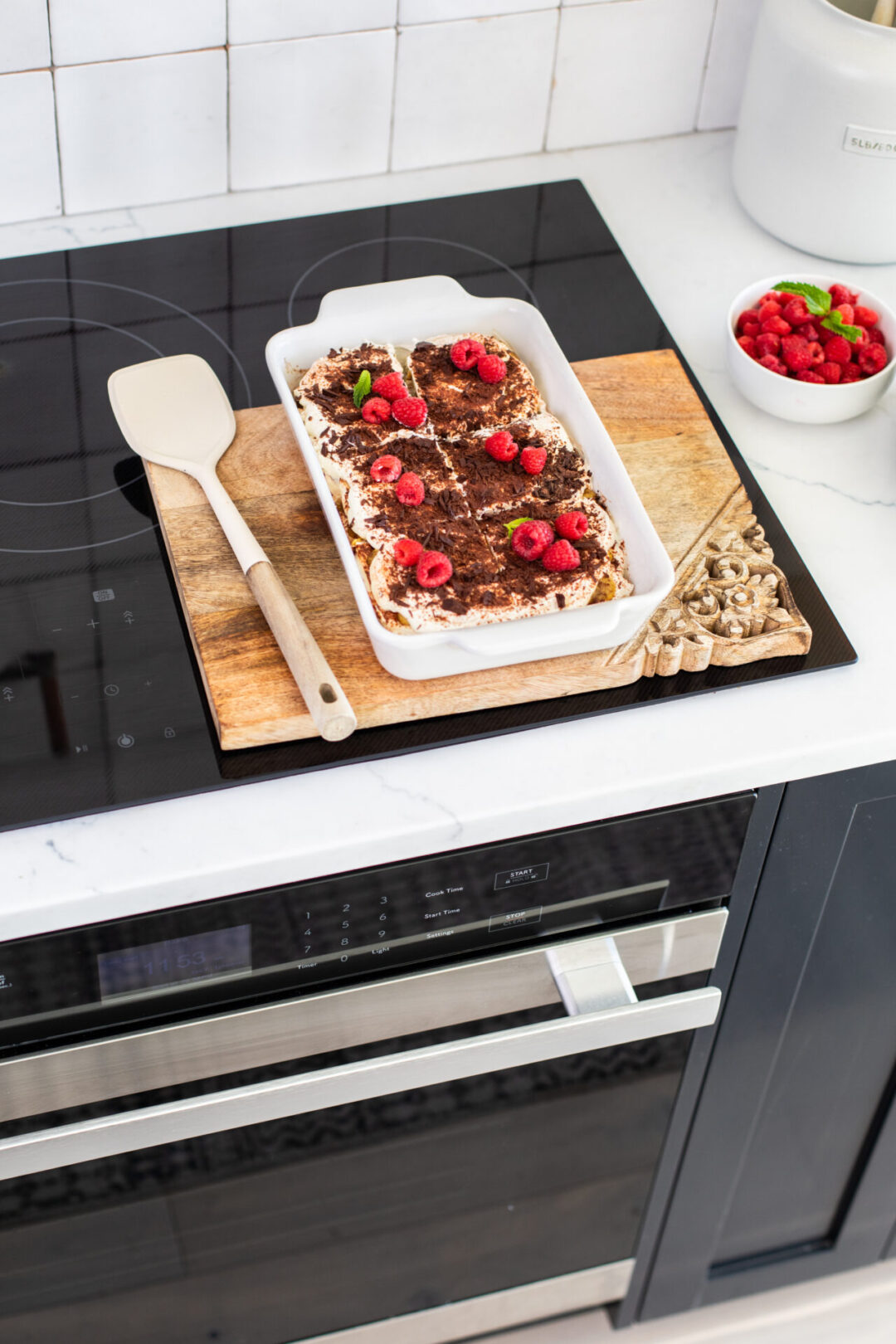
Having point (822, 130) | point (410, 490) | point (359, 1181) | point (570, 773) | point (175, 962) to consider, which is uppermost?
point (822, 130)

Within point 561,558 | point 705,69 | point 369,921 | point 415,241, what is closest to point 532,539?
point 561,558

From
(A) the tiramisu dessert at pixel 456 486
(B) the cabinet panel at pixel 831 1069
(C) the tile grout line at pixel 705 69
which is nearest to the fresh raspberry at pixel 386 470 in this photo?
(A) the tiramisu dessert at pixel 456 486

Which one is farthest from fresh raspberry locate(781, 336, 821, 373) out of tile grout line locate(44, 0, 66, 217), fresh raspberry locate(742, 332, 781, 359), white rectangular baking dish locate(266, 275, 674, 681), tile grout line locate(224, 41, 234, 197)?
tile grout line locate(44, 0, 66, 217)

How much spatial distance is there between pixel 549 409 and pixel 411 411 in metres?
0.13

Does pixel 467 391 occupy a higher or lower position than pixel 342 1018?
higher

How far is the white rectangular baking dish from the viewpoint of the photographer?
925mm

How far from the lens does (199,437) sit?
1.11 metres

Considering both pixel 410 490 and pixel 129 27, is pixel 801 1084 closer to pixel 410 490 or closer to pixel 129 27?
pixel 410 490

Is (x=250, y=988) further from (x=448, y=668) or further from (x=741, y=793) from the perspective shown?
(x=741, y=793)

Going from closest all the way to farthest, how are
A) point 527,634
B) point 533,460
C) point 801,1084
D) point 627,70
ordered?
point 527,634, point 533,460, point 801,1084, point 627,70

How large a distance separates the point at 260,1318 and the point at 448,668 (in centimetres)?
80

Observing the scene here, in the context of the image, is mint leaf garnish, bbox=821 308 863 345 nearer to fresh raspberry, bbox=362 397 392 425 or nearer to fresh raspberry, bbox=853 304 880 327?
fresh raspberry, bbox=853 304 880 327

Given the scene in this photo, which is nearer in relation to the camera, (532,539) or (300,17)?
(532,539)

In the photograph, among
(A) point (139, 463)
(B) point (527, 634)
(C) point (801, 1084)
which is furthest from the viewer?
(C) point (801, 1084)
